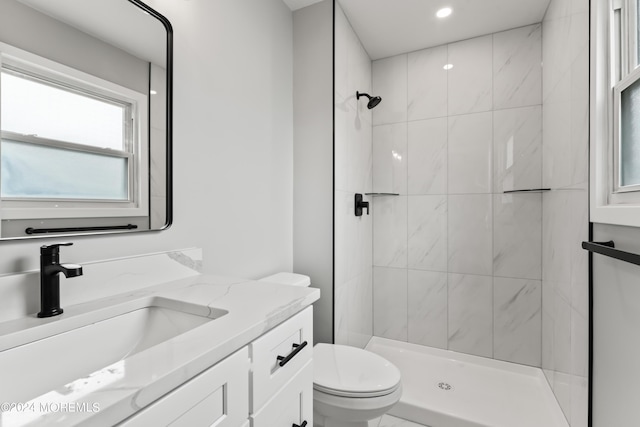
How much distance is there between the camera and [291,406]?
0.86m

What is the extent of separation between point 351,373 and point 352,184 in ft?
3.85

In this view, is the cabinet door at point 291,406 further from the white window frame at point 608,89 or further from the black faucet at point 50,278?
the white window frame at point 608,89

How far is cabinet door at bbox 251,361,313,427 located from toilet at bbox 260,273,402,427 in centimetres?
33

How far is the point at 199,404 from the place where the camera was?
557mm

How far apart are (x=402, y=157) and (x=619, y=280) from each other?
5.18 ft

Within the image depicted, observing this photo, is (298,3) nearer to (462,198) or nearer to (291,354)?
(462,198)

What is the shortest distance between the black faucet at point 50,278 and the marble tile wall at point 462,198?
2.10 m

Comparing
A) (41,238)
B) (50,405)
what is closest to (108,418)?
(50,405)

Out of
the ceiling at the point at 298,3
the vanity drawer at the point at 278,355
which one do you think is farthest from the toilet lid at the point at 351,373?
the ceiling at the point at 298,3

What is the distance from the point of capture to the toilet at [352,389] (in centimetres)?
124

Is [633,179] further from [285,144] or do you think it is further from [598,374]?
[285,144]

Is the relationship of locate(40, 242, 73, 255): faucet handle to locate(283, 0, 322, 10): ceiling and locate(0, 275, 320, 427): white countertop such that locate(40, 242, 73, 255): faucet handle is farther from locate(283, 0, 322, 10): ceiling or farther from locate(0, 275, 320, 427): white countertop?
locate(283, 0, 322, 10): ceiling

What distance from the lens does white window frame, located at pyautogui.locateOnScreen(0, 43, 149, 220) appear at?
0.74 metres

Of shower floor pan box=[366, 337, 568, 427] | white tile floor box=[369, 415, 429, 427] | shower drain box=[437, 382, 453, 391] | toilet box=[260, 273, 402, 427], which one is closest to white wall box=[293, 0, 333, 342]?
toilet box=[260, 273, 402, 427]
